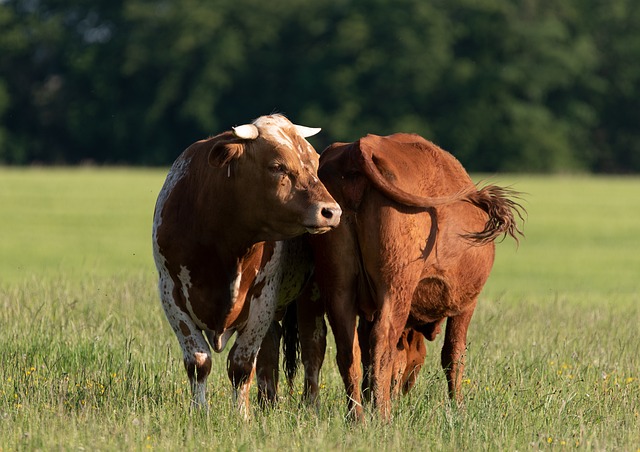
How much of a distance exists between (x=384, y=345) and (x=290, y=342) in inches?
60.4

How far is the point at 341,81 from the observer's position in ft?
228

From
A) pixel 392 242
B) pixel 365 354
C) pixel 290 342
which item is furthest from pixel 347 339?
pixel 290 342

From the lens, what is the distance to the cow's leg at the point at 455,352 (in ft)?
23.9

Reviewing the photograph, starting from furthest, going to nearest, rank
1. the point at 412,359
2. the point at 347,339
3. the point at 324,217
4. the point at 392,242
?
the point at 412,359 → the point at 347,339 → the point at 392,242 → the point at 324,217

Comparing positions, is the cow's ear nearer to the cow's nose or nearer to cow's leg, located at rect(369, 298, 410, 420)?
the cow's nose

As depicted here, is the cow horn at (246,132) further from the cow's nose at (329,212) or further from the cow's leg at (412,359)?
the cow's leg at (412,359)

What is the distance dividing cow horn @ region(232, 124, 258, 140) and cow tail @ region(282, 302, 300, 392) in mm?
1734

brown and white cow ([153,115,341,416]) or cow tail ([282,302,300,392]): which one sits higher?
brown and white cow ([153,115,341,416])

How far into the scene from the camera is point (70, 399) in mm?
7105

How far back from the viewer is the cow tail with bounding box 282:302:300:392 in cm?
781

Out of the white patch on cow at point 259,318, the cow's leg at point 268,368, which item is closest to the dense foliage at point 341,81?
the cow's leg at point 268,368

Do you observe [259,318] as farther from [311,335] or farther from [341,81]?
[341,81]

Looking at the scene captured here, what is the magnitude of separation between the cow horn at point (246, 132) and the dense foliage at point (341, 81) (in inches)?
2379

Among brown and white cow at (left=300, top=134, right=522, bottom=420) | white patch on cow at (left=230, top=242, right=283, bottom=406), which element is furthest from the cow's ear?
white patch on cow at (left=230, top=242, right=283, bottom=406)
